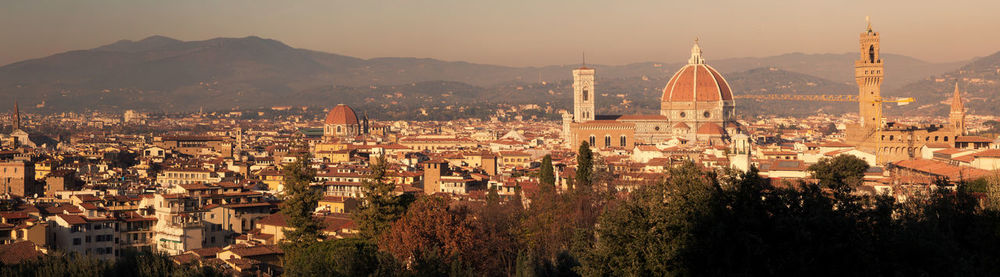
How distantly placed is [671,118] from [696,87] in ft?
10.8

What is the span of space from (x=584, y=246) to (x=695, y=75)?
7350 centimetres

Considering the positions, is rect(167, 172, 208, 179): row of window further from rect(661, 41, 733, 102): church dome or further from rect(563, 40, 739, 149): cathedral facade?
rect(661, 41, 733, 102): church dome

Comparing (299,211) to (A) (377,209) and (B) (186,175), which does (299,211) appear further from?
(B) (186,175)

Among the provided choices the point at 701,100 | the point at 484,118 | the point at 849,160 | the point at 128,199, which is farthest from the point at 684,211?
the point at 484,118

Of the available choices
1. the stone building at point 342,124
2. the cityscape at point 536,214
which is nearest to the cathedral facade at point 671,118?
the cityscape at point 536,214

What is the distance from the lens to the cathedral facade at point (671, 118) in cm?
7950

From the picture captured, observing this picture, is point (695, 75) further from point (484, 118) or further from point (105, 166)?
point (484, 118)

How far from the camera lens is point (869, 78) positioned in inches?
2298

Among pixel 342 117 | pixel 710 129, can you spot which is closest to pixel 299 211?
pixel 710 129

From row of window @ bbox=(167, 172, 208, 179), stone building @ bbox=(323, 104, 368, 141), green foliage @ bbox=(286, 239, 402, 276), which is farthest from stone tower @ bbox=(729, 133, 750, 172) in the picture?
stone building @ bbox=(323, 104, 368, 141)

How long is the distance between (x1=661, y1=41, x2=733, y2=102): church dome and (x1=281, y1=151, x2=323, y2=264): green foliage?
60.0m

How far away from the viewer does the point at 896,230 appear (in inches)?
626

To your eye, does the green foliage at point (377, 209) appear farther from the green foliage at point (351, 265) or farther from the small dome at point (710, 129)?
the small dome at point (710, 129)

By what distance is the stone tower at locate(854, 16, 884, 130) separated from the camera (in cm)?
5744
